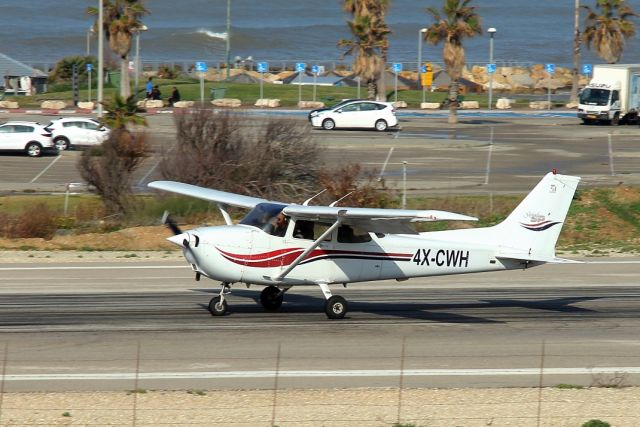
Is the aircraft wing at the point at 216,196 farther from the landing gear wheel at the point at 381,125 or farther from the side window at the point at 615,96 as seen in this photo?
the side window at the point at 615,96

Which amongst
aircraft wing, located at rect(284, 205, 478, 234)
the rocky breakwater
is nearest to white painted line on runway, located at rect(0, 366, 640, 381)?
aircraft wing, located at rect(284, 205, 478, 234)

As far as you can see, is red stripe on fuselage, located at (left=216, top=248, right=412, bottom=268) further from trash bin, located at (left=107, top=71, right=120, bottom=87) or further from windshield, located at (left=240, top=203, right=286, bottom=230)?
trash bin, located at (left=107, top=71, right=120, bottom=87)

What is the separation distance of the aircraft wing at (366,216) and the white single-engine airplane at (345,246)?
17 millimetres

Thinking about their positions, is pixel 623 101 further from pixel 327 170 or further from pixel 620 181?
pixel 327 170

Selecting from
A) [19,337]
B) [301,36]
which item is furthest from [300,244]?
[301,36]

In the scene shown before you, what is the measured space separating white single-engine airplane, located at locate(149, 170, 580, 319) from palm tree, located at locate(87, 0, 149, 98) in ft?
154

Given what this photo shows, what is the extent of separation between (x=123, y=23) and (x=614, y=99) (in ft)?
95.7

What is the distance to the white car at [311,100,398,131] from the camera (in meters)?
56.0

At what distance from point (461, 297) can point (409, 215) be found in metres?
5.46

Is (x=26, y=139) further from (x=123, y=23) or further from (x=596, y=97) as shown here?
(x=596, y=97)

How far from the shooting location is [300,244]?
1881 cm

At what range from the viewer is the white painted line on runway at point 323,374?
14703mm

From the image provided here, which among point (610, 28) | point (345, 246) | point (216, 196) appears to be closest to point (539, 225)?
point (345, 246)

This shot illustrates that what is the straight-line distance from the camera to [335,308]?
62.9 feet
